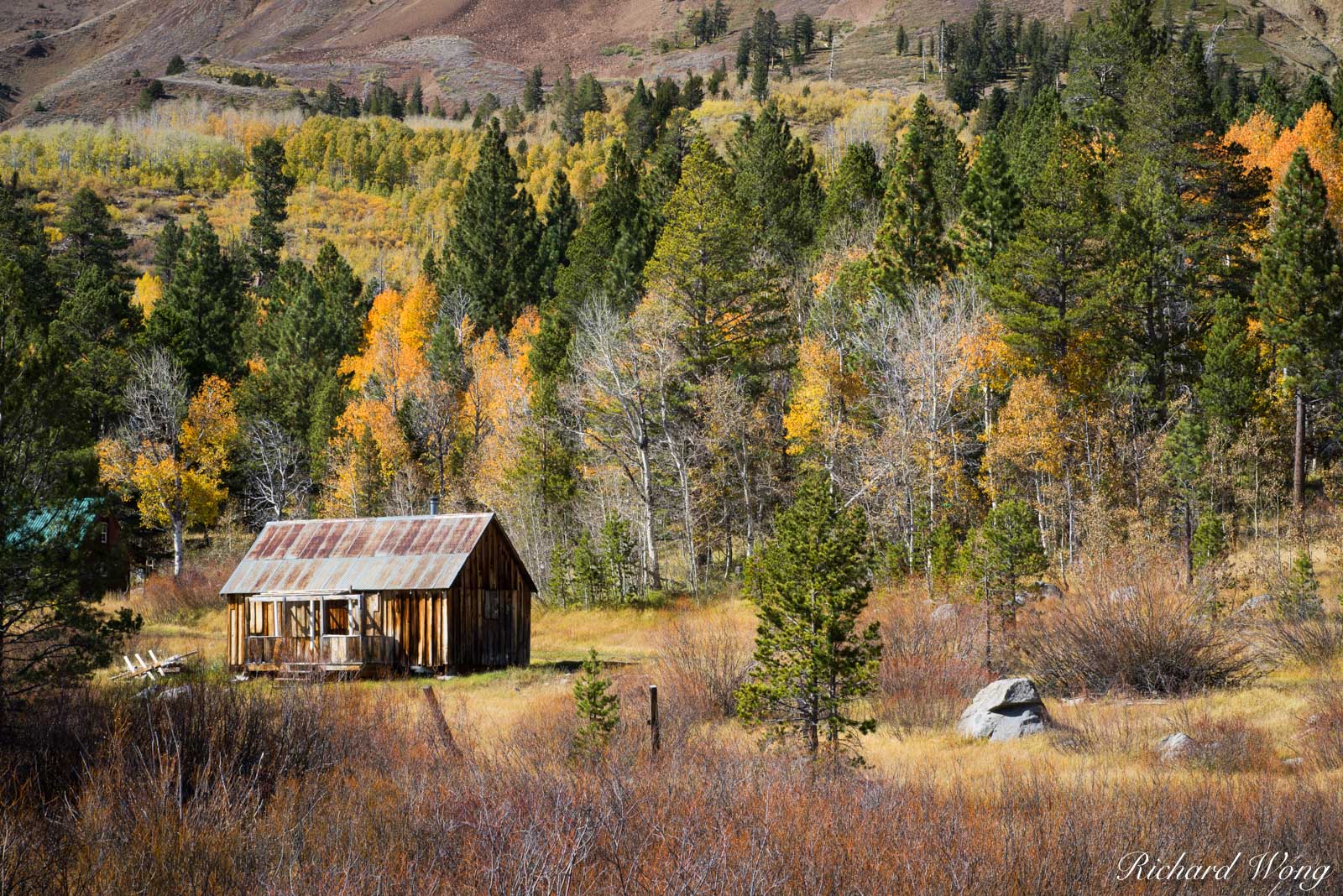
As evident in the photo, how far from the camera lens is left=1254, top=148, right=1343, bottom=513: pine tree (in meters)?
32.8

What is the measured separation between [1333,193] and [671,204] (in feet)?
89.5

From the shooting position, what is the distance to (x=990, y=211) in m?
43.6

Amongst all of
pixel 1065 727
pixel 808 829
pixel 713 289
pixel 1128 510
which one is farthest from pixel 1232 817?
pixel 713 289

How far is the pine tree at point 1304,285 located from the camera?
32.8m

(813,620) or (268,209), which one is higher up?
(268,209)

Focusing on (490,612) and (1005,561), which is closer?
(1005,561)

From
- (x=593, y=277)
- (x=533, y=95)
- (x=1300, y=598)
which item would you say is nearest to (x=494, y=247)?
(x=593, y=277)

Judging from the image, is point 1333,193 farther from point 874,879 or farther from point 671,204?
point 874,879

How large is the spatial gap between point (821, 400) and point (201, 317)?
1502 inches

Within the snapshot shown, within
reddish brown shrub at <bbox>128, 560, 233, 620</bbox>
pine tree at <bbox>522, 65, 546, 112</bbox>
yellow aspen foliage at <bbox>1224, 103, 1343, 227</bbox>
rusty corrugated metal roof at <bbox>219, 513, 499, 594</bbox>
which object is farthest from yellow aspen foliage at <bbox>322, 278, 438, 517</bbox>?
pine tree at <bbox>522, 65, 546, 112</bbox>

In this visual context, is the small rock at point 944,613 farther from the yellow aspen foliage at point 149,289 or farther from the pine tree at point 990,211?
the yellow aspen foliage at point 149,289

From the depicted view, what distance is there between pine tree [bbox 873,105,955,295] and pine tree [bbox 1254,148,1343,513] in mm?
13600

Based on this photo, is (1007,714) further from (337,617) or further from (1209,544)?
(337,617)

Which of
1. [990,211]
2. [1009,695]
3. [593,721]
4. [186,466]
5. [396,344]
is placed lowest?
[1009,695]
